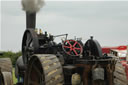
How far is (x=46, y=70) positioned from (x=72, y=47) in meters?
1.94

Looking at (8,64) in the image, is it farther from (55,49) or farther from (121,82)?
(121,82)

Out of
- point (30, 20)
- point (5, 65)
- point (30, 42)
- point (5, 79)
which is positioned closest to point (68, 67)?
point (5, 79)

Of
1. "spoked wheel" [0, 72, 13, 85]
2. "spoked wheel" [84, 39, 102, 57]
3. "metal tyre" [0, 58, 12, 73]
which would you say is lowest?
"spoked wheel" [0, 72, 13, 85]

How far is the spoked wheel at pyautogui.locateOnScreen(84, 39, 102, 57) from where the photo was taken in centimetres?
771

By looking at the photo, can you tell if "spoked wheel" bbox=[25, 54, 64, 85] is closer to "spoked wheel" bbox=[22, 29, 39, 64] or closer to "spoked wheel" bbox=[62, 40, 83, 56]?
"spoked wheel" bbox=[62, 40, 83, 56]

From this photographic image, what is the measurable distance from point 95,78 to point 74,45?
5.71 ft

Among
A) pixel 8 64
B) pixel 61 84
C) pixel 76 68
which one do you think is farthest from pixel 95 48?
pixel 8 64

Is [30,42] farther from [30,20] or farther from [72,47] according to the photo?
[30,20]

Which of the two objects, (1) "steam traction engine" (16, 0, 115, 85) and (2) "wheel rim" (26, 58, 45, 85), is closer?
(1) "steam traction engine" (16, 0, 115, 85)

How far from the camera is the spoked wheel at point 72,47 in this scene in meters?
7.43

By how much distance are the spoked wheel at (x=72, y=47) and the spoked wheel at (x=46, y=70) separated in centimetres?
112

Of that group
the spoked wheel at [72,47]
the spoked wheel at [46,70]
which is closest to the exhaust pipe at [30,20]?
the spoked wheel at [72,47]

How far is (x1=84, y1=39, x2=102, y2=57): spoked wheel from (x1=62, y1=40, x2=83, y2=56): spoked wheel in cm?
31

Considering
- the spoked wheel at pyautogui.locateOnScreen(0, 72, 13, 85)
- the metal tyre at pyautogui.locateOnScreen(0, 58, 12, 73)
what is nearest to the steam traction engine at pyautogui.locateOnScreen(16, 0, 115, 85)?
the spoked wheel at pyautogui.locateOnScreen(0, 72, 13, 85)
